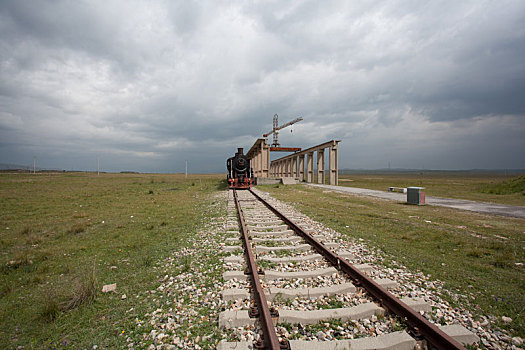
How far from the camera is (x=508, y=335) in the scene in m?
2.79

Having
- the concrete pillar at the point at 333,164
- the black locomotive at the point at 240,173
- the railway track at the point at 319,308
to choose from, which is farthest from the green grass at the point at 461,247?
the concrete pillar at the point at 333,164

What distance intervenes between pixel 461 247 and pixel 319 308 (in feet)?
16.1

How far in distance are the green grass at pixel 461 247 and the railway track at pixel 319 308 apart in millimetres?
1093

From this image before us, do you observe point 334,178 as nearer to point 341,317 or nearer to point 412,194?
point 412,194

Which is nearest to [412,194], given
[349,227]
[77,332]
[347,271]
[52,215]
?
[349,227]

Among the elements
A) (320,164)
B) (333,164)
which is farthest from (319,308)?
(320,164)

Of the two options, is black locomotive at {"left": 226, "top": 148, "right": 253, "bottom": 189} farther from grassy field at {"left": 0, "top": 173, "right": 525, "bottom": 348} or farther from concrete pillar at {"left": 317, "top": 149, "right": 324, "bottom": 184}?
grassy field at {"left": 0, "top": 173, "right": 525, "bottom": 348}

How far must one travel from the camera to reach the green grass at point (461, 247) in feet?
12.0

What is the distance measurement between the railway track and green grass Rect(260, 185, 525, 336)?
3.59 feet

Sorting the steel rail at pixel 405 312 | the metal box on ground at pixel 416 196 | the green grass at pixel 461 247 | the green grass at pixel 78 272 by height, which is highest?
the metal box on ground at pixel 416 196

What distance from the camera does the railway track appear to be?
100 inches

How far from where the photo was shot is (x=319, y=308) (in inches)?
126

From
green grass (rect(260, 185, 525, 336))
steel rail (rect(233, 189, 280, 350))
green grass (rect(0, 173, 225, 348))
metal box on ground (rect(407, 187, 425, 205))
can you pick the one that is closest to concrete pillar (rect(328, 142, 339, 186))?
metal box on ground (rect(407, 187, 425, 205))

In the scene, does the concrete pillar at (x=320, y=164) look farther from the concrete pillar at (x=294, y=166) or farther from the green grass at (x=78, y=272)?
the green grass at (x=78, y=272)
